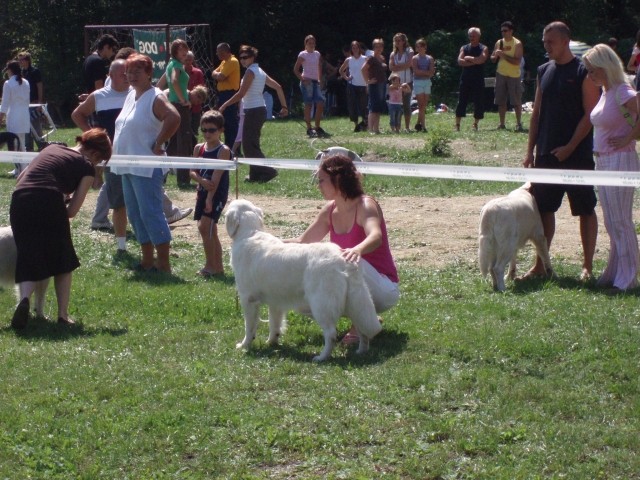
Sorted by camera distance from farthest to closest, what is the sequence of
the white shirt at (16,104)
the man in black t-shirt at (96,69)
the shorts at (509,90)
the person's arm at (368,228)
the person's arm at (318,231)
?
1. the shorts at (509,90)
2. the white shirt at (16,104)
3. the man in black t-shirt at (96,69)
4. the person's arm at (318,231)
5. the person's arm at (368,228)

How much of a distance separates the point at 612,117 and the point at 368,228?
2213mm

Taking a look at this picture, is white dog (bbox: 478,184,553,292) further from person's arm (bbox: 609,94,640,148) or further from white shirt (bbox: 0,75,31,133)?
white shirt (bbox: 0,75,31,133)

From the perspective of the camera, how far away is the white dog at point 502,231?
8.07m

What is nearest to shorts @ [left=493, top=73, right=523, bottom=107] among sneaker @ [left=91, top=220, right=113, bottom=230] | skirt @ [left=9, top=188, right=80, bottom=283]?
sneaker @ [left=91, top=220, right=113, bottom=230]

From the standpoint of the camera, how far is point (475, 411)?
17.7 ft

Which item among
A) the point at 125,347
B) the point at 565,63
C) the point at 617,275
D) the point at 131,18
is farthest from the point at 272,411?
the point at 131,18

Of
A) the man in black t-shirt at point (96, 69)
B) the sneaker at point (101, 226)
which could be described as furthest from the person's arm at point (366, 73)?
the sneaker at point (101, 226)

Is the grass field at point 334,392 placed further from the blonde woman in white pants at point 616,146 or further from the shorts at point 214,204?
the shorts at point 214,204

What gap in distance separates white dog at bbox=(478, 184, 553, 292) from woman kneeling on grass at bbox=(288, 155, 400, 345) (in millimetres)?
1318

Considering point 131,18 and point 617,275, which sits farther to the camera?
point 131,18

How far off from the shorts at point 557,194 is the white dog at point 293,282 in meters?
2.61

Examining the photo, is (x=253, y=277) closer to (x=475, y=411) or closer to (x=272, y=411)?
(x=272, y=411)

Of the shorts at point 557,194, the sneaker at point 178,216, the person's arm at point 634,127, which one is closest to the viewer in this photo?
the person's arm at point 634,127

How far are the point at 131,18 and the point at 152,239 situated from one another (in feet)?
93.7
